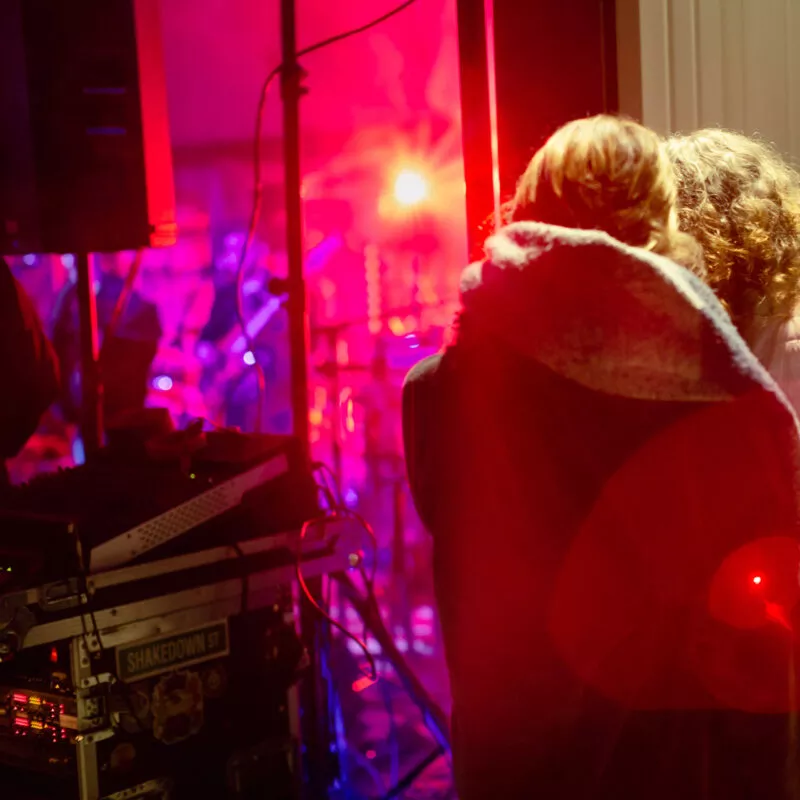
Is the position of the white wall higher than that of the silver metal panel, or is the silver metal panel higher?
the white wall

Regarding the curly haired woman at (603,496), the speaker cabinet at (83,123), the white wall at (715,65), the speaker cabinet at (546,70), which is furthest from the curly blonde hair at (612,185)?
the speaker cabinet at (83,123)

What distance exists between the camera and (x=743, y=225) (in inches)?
57.7

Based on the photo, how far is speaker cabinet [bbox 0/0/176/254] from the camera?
2045mm

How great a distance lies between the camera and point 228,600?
171cm

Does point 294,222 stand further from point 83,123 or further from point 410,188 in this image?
point 410,188

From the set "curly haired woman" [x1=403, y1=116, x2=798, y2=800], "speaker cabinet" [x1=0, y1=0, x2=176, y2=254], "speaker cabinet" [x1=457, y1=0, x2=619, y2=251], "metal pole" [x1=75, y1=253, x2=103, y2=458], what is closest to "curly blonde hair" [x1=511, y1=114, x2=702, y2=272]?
"curly haired woman" [x1=403, y1=116, x2=798, y2=800]

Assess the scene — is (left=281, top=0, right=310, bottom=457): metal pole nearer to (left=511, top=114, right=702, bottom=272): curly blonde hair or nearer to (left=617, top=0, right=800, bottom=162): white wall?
(left=617, top=0, right=800, bottom=162): white wall

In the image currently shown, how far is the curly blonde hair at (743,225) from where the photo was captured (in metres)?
1.44

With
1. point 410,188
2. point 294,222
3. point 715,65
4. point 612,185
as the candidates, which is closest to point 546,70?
point 715,65

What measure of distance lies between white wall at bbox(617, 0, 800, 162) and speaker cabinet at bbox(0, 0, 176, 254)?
104cm

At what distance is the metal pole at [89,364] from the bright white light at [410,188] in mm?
3638

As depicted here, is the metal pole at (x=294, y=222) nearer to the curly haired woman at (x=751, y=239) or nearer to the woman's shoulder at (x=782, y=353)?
the curly haired woman at (x=751, y=239)

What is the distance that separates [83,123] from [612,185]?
4.44 ft

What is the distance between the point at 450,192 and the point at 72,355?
106 inches
